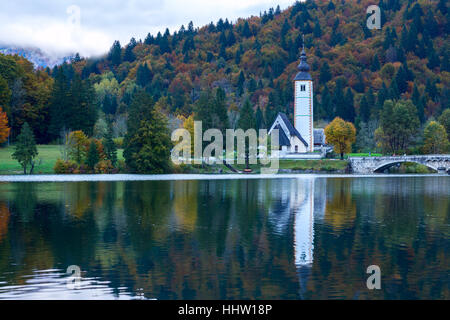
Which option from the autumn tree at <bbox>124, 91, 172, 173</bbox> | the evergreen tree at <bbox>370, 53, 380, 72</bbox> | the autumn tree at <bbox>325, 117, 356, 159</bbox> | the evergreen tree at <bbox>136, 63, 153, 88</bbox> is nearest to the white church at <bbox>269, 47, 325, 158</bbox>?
the autumn tree at <bbox>325, 117, 356, 159</bbox>

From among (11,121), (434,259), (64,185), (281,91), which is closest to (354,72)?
(281,91)

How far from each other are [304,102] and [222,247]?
307 feet

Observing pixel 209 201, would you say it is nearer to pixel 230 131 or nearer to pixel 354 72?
pixel 230 131

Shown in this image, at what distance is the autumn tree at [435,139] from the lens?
10938 cm

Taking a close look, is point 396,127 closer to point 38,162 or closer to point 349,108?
point 349,108

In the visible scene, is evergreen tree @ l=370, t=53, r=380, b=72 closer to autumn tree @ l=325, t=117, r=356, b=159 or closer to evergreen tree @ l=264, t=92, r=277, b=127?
evergreen tree @ l=264, t=92, r=277, b=127

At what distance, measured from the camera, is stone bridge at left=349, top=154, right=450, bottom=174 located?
9181 centimetres

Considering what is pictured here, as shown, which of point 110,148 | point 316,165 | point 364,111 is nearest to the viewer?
point 110,148

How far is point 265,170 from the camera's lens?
324ft

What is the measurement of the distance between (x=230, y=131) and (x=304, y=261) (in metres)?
75.6

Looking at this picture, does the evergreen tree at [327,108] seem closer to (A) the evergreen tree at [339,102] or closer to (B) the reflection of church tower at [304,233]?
(A) the evergreen tree at [339,102]

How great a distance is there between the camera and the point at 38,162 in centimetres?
8775

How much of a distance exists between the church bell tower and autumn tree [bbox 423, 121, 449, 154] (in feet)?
67.9

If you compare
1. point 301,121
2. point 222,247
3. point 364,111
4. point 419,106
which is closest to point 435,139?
point 301,121
